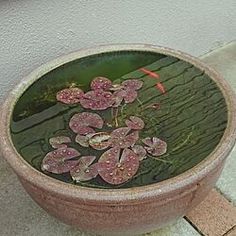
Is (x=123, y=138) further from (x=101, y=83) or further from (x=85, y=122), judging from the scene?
(x=101, y=83)

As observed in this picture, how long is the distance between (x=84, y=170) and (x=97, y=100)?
0.35 meters

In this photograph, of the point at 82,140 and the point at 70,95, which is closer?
the point at 82,140

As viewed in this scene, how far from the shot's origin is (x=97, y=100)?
1.74m

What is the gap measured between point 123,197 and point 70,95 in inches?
21.9

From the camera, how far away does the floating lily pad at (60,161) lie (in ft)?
4.88

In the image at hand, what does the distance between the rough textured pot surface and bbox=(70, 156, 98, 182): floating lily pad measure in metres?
0.05

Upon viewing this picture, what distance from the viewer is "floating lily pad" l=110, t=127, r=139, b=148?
1552 mm

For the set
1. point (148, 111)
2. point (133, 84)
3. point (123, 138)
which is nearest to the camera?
point (123, 138)

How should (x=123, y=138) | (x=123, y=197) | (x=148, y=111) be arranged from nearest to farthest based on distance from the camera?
(x=123, y=197) → (x=123, y=138) → (x=148, y=111)

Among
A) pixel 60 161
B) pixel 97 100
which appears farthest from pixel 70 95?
pixel 60 161

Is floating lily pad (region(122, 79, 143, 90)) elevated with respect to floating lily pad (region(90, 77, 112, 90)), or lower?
lower

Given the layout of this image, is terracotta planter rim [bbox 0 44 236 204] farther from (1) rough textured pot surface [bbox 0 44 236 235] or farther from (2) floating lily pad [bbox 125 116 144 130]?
(2) floating lily pad [bbox 125 116 144 130]

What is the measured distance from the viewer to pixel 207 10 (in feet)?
8.86

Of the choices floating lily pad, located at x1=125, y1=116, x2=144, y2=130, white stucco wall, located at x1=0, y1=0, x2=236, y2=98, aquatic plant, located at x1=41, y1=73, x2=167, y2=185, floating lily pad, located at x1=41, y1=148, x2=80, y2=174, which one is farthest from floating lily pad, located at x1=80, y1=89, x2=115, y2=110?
white stucco wall, located at x1=0, y1=0, x2=236, y2=98
